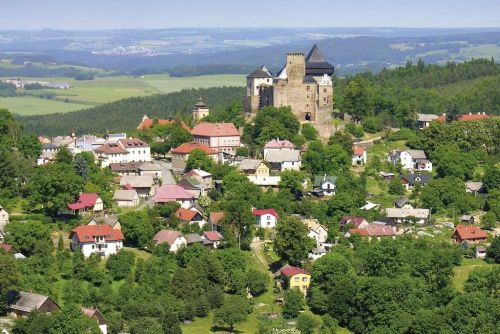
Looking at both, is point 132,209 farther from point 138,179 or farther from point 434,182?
point 434,182

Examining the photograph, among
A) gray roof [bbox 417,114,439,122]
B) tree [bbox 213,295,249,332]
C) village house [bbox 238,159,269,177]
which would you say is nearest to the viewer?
tree [bbox 213,295,249,332]

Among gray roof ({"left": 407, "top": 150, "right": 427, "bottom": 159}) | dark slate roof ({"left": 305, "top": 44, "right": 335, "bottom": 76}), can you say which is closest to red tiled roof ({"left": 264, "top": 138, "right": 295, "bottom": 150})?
gray roof ({"left": 407, "top": 150, "right": 427, "bottom": 159})

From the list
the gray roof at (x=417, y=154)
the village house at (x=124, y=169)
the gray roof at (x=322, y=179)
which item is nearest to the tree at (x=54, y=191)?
the village house at (x=124, y=169)

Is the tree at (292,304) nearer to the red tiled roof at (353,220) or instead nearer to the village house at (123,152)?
the red tiled roof at (353,220)

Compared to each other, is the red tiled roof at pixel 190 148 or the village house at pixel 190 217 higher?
the red tiled roof at pixel 190 148

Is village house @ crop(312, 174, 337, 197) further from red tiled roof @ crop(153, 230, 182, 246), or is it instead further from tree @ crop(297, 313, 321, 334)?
tree @ crop(297, 313, 321, 334)

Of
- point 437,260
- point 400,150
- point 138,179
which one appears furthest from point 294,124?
point 437,260

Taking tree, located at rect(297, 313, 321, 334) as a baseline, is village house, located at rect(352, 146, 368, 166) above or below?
above
